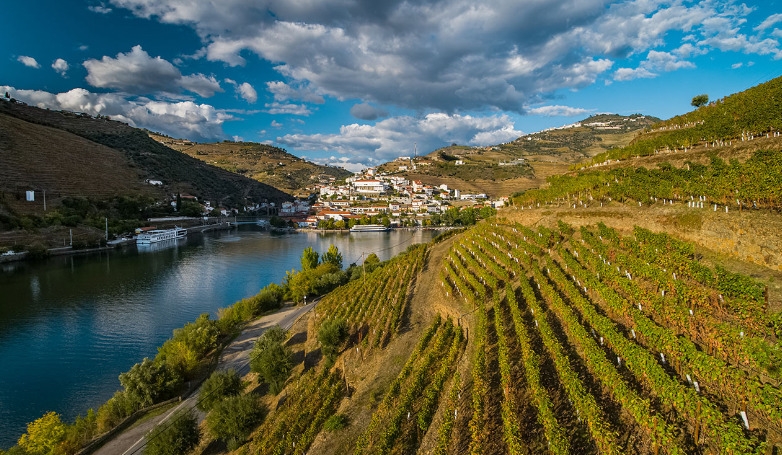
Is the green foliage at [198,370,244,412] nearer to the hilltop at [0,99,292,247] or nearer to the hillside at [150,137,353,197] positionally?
the hilltop at [0,99,292,247]

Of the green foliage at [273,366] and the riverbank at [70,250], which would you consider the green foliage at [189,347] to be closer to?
the green foliage at [273,366]

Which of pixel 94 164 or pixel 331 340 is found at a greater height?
pixel 94 164

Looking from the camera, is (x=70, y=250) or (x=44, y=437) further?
(x=70, y=250)

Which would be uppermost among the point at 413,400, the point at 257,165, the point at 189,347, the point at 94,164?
the point at 257,165

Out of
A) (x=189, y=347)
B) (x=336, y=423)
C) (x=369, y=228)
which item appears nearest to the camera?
(x=336, y=423)

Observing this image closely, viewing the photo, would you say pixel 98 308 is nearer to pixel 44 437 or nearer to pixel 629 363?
pixel 44 437

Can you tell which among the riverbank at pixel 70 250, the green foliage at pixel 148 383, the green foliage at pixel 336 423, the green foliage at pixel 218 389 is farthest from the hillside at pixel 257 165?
the green foliage at pixel 336 423

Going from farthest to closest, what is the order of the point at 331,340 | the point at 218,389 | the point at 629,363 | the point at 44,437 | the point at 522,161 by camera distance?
1. the point at 522,161
2. the point at 331,340
3. the point at 218,389
4. the point at 44,437
5. the point at 629,363

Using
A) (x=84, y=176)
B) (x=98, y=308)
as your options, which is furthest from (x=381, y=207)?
(x=98, y=308)
